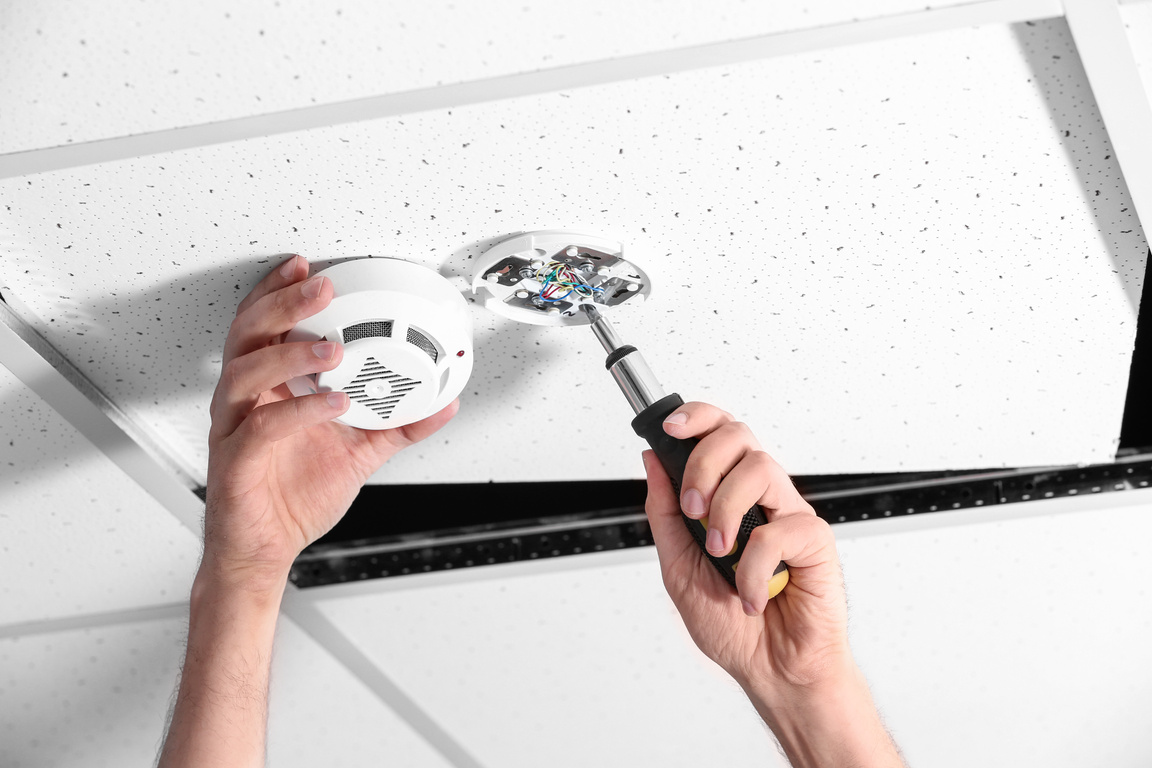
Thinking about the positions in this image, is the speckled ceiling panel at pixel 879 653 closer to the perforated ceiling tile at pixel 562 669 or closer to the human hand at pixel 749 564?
the perforated ceiling tile at pixel 562 669

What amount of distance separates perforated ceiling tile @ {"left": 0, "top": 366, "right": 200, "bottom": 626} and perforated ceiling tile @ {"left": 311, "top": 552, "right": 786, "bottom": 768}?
0.21 m

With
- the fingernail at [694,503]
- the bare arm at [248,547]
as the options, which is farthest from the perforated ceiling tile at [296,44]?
the fingernail at [694,503]

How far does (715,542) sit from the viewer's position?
667mm

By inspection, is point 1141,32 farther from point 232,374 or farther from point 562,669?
point 562,669

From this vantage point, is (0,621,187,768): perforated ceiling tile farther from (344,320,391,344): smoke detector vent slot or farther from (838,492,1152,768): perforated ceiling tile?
(838,492,1152,768): perforated ceiling tile

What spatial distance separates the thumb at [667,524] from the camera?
2.54 ft

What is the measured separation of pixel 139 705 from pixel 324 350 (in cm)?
79

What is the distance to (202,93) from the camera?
531 mm

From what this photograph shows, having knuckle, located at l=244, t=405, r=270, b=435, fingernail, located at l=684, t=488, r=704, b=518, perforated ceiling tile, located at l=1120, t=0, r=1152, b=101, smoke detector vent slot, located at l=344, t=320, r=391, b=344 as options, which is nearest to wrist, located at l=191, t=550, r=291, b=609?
knuckle, located at l=244, t=405, r=270, b=435

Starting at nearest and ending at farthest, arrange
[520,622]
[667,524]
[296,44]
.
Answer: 1. [296,44]
2. [667,524]
3. [520,622]

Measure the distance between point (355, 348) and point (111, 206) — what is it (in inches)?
7.5

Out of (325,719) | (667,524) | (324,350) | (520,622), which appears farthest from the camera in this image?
(325,719)

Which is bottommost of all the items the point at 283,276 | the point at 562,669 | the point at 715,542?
the point at 562,669

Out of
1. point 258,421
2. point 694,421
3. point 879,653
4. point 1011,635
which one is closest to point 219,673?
point 258,421
